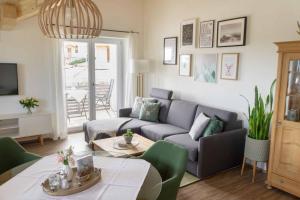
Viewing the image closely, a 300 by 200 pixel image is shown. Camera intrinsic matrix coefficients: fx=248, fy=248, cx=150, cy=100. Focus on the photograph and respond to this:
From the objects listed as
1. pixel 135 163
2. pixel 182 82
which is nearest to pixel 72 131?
pixel 182 82

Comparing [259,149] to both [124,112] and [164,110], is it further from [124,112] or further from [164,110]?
[124,112]

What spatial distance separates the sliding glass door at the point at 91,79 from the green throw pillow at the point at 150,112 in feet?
4.44

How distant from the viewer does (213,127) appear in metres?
3.44

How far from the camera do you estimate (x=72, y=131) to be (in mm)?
5289

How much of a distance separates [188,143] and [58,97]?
2.72m

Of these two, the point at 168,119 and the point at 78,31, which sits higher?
the point at 78,31

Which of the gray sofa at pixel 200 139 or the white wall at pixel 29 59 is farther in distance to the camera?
the white wall at pixel 29 59

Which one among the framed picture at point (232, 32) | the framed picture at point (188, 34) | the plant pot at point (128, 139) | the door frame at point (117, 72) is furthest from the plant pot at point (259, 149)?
the door frame at point (117, 72)

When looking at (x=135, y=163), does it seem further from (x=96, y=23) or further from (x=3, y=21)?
(x=3, y=21)

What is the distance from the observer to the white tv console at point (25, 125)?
14.0 ft

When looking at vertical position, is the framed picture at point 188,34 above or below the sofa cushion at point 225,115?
above

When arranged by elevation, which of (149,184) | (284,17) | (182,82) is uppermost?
(284,17)

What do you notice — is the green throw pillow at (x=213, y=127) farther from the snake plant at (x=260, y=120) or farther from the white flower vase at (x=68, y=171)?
the white flower vase at (x=68, y=171)

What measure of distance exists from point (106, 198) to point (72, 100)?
13.2ft
